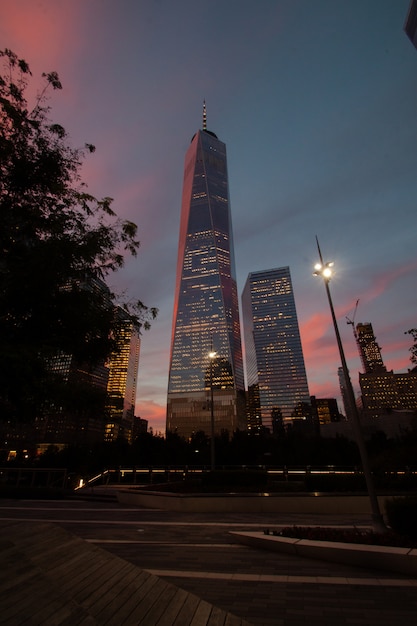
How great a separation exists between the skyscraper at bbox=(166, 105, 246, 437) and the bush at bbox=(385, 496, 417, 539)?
485 feet

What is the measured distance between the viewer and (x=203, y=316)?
16488cm

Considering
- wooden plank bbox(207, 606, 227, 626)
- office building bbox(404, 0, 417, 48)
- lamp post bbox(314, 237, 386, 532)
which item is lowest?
wooden plank bbox(207, 606, 227, 626)

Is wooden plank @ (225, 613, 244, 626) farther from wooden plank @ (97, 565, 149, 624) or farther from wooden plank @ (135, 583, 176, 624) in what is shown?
wooden plank @ (97, 565, 149, 624)

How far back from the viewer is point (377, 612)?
4496 millimetres

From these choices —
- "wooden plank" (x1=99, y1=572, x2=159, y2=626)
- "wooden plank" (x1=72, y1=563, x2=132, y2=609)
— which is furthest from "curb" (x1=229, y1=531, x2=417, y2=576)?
"wooden plank" (x1=72, y1=563, x2=132, y2=609)

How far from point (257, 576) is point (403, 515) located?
3.89m

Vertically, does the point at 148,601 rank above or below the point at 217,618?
above

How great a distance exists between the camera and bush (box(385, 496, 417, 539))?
22.9 feet

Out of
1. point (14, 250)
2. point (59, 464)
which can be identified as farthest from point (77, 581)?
point (59, 464)

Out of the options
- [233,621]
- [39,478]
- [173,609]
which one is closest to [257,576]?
[233,621]

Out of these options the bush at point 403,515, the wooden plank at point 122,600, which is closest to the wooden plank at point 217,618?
the wooden plank at point 122,600

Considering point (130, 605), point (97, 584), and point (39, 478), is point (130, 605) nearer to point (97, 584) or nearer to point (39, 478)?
point (97, 584)

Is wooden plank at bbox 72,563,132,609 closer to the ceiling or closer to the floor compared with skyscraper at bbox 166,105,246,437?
closer to the floor

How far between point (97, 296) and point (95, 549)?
5.48 m
